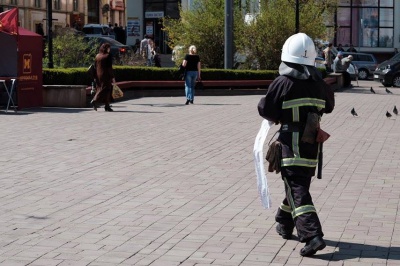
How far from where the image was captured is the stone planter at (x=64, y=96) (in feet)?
75.0

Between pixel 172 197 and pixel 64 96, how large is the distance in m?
13.3

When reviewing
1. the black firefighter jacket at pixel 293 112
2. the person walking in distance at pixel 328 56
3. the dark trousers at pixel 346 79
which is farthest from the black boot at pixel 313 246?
the person walking in distance at pixel 328 56

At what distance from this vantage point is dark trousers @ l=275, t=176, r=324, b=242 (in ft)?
24.0

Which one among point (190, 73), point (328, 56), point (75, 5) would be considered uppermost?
point (75, 5)

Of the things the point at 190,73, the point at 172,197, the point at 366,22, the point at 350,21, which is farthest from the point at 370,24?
the point at 172,197

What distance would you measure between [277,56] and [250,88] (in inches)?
108

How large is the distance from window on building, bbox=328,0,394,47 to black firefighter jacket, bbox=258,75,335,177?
5078 cm

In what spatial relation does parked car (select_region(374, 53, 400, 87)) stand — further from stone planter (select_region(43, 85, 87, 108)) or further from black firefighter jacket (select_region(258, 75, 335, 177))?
black firefighter jacket (select_region(258, 75, 335, 177))

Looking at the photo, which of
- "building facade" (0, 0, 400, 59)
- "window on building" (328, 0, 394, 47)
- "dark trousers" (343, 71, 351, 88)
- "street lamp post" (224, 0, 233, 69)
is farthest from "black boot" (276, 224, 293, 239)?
"window on building" (328, 0, 394, 47)

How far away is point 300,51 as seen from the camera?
24.7ft

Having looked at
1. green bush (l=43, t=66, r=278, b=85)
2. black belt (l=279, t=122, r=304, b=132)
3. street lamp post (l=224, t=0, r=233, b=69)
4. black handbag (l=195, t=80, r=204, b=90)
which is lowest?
black handbag (l=195, t=80, r=204, b=90)

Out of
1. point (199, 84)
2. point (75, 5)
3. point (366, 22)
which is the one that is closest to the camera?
point (199, 84)

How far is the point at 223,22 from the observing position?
32.7m

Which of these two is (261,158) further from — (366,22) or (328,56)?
(366,22)
